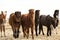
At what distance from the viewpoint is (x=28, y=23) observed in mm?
19516

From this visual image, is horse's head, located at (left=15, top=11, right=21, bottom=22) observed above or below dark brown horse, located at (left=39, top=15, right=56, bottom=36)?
above

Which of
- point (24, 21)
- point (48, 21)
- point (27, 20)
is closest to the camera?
point (27, 20)

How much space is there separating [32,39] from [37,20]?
3020 mm

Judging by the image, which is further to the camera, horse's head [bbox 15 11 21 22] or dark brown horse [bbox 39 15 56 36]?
dark brown horse [bbox 39 15 56 36]

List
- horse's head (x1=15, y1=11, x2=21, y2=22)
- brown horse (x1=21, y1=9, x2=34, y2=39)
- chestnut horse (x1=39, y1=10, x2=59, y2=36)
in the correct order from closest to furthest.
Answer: horse's head (x1=15, y1=11, x2=21, y2=22) → brown horse (x1=21, y1=9, x2=34, y2=39) → chestnut horse (x1=39, y1=10, x2=59, y2=36)

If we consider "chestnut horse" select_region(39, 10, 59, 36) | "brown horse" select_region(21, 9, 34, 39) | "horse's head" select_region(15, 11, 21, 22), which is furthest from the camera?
"chestnut horse" select_region(39, 10, 59, 36)

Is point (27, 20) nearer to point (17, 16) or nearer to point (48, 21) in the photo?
point (17, 16)

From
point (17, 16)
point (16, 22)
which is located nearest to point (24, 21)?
point (16, 22)

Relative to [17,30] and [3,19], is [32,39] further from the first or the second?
[3,19]

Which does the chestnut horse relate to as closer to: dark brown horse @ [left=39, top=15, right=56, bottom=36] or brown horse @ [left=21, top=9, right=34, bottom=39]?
dark brown horse @ [left=39, top=15, right=56, bottom=36]

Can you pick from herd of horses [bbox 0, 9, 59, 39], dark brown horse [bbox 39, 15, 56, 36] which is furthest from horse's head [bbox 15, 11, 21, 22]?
dark brown horse [bbox 39, 15, 56, 36]

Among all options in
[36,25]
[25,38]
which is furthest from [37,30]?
[25,38]

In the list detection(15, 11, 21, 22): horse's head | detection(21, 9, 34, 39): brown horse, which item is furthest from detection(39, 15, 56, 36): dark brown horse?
detection(15, 11, 21, 22): horse's head

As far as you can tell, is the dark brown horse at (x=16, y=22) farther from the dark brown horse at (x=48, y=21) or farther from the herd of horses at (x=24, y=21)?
the dark brown horse at (x=48, y=21)
